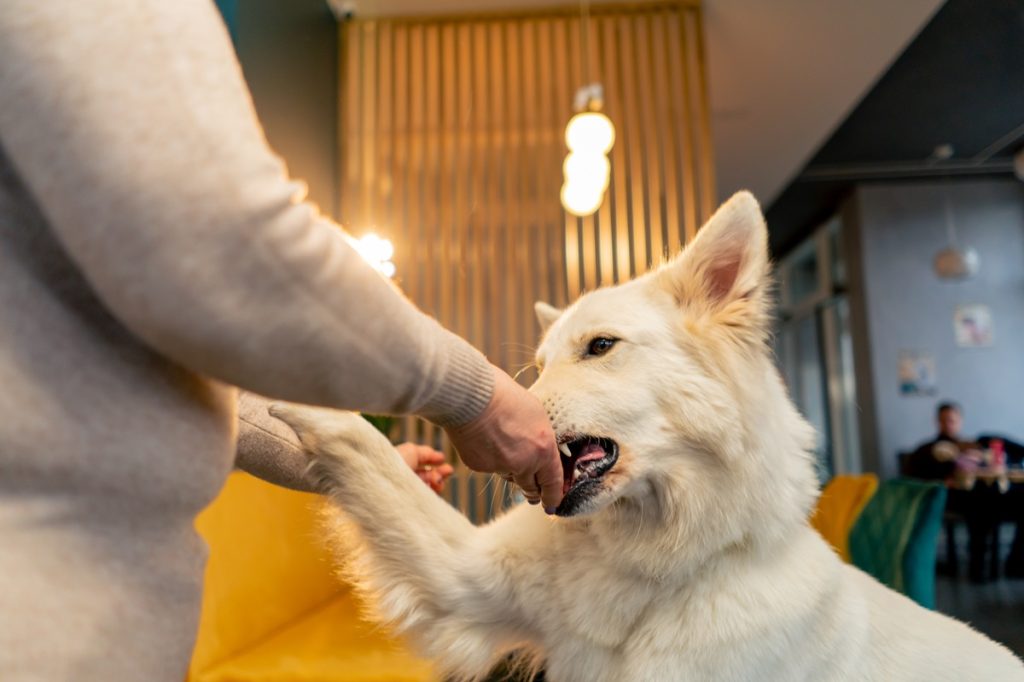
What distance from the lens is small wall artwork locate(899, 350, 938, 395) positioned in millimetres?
7508

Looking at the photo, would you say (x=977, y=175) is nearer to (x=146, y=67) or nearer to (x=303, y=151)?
(x=303, y=151)

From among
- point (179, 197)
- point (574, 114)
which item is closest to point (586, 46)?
point (574, 114)

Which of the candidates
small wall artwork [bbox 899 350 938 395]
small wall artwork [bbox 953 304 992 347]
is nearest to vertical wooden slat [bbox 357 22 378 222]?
small wall artwork [bbox 899 350 938 395]

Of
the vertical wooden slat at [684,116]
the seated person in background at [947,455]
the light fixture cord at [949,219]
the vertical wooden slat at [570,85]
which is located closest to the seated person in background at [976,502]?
the seated person in background at [947,455]

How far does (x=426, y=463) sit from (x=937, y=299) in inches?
316

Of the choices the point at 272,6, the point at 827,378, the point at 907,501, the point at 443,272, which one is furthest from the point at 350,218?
the point at 827,378

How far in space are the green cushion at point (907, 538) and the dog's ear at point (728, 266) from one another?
3.77ft

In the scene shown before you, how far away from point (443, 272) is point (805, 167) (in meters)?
4.69

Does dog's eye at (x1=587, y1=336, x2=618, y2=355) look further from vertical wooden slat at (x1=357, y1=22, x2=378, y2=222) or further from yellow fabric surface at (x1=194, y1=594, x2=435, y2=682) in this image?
vertical wooden slat at (x1=357, y1=22, x2=378, y2=222)

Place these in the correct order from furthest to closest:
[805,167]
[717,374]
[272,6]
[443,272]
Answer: [805,167], [443,272], [272,6], [717,374]

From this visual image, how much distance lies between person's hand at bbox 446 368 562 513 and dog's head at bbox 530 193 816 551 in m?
0.23

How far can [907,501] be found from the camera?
196 centimetres

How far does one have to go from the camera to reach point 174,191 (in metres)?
0.37

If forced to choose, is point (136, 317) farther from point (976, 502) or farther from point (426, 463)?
point (976, 502)
